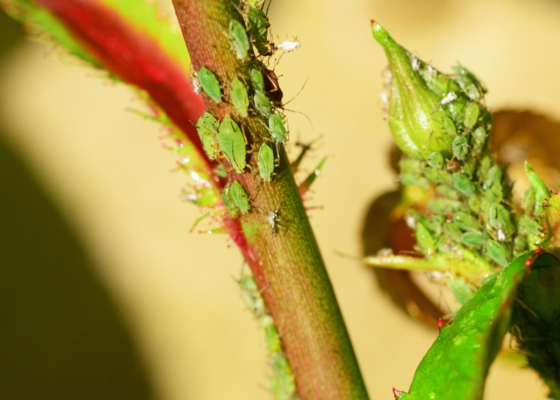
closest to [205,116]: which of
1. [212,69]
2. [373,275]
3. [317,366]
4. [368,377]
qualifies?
[212,69]

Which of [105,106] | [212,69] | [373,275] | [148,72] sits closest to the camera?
[212,69]

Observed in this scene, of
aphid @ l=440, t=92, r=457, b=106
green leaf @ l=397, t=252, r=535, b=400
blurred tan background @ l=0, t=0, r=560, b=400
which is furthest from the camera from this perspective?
blurred tan background @ l=0, t=0, r=560, b=400

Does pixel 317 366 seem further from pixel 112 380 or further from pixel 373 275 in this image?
pixel 112 380

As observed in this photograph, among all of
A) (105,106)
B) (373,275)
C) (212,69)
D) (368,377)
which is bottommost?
(368,377)

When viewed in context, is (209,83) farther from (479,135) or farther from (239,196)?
(479,135)

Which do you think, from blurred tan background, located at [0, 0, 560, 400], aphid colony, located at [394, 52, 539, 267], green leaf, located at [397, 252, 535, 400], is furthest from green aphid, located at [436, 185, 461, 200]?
blurred tan background, located at [0, 0, 560, 400]

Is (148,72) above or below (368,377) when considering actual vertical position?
above

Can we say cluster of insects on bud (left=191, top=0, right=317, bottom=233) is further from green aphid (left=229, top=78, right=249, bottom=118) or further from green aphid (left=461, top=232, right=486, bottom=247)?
green aphid (left=461, top=232, right=486, bottom=247)

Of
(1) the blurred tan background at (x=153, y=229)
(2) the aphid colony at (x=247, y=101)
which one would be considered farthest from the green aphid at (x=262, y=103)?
(1) the blurred tan background at (x=153, y=229)

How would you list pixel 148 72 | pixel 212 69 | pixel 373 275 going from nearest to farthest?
1. pixel 212 69
2. pixel 148 72
3. pixel 373 275
